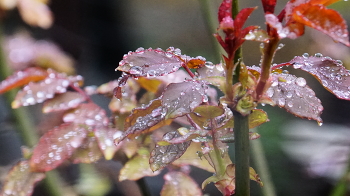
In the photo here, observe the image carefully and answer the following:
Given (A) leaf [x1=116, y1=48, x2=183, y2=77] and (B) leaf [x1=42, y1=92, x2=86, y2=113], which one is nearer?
(A) leaf [x1=116, y1=48, x2=183, y2=77]

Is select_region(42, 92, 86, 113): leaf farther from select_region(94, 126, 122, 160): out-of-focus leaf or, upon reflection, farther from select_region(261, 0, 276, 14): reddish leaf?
select_region(261, 0, 276, 14): reddish leaf

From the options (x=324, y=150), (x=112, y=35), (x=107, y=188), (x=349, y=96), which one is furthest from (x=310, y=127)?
(x=112, y=35)

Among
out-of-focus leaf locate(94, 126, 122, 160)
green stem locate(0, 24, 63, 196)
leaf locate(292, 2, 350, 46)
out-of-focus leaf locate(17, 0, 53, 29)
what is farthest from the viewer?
out-of-focus leaf locate(17, 0, 53, 29)

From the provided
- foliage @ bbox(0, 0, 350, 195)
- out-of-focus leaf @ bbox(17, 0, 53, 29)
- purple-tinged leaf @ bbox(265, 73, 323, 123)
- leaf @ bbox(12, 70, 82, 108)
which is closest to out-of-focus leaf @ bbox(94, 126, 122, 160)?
foliage @ bbox(0, 0, 350, 195)

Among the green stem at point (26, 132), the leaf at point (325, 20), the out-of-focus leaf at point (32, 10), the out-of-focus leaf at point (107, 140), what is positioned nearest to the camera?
the leaf at point (325, 20)

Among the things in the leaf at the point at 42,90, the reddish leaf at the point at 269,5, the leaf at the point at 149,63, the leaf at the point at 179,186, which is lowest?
the leaf at the point at 179,186

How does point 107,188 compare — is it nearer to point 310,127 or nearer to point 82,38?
point 310,127

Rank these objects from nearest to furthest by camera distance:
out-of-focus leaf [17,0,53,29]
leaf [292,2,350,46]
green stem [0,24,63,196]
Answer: leaf [292,2,350,46] < green stem [0,24,63,196] < out-of-focus leaf [17,0,53,29]

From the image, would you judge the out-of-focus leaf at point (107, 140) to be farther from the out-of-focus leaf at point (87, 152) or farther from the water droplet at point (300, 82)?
the water droplet at point (300, 82)

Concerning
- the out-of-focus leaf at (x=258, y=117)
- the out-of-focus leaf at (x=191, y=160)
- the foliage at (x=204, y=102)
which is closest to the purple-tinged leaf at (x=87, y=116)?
the foliage at (x=204, y=102)
